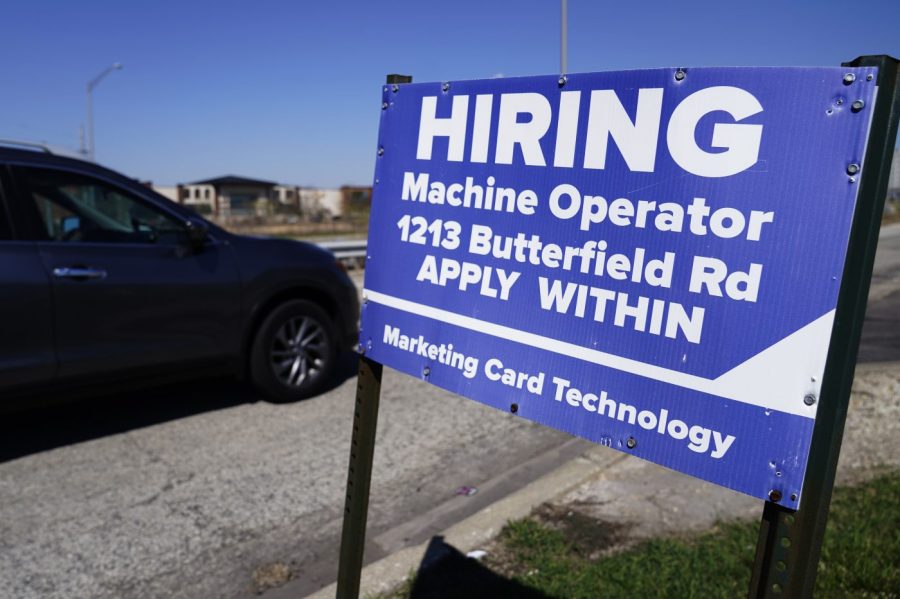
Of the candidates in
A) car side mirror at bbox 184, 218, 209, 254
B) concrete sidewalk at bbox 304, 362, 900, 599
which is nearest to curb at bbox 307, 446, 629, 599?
concrete sidewalk at bbox 304, 362, 900, 599

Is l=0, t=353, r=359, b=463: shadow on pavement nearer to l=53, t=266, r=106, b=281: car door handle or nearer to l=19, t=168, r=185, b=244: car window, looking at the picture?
l=53, t=266, r=106, b=281: car door handle

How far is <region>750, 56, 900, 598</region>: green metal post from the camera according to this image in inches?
52.9

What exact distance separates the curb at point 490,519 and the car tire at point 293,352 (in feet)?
7.08

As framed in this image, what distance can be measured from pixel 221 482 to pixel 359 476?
2.15 meters

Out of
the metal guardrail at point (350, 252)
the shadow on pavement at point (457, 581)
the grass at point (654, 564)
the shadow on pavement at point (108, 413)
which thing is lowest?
the shadow on pavement at point (108, 413)

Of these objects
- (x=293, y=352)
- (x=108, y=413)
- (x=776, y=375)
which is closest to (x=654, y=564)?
(x=776, y=375)

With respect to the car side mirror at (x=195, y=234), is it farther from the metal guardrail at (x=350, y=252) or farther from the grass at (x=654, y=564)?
the metal guardrail at (x=350, y=252)

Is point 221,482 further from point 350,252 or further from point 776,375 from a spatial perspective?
point 350,252

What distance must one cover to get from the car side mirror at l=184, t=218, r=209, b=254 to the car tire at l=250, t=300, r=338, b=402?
0.72 metres

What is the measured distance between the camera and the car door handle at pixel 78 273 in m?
4.14

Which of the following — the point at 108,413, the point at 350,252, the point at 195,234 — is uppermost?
the point at 195,234

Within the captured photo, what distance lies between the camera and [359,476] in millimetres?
2178

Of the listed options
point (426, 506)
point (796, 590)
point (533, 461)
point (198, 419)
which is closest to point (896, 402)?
point (533, 461)

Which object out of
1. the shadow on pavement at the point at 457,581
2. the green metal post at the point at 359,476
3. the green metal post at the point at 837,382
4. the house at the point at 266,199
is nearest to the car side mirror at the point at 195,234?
the shadow on pavement at the point at 457,581
